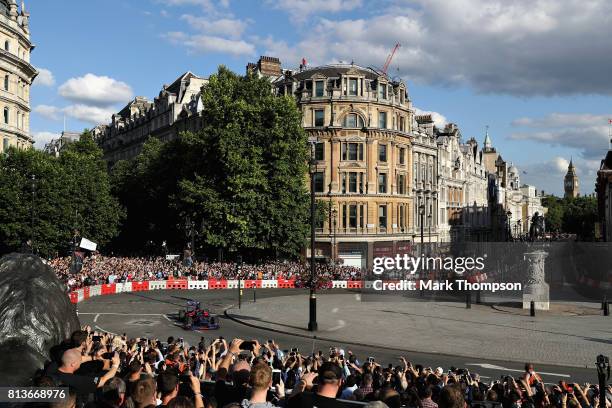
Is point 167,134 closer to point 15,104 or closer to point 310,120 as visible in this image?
point 15,104

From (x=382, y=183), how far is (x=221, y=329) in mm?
36827

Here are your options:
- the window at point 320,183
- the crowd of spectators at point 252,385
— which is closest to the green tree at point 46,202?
the window at point 320,183

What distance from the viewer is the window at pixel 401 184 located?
64812 millimetres

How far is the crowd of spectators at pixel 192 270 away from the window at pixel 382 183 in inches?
457

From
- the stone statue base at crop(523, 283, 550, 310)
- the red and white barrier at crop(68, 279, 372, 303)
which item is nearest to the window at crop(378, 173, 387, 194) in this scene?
the red and white barrier at crop(68, 279, 372, 303)

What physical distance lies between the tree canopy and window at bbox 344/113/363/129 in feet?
29.3

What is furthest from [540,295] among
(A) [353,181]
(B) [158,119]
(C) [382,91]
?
(B) [158,119]

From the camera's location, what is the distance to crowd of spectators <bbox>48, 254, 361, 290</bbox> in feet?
153

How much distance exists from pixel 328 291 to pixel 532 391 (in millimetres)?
35781

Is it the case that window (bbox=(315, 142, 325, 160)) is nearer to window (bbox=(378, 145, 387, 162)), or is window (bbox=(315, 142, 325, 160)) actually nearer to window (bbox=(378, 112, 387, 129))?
window (bbox=(378, 145, 387, 162))

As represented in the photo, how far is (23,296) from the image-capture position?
41.3 ft

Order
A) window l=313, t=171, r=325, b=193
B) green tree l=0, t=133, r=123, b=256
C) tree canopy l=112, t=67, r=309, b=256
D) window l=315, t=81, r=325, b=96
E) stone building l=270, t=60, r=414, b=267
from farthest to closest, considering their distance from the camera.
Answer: window l=315, t=81, r=325, b=96 → window l=313, t=171, r=325, b=193 → stone building l=270, t=60, r=414, b=267 → tree canopy l=112, t=67, r=309, b=256 → green tree l=0, t=133, r=123, b=256

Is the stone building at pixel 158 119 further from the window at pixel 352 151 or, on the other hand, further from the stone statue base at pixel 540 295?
the stone statue base at pixel 540 295

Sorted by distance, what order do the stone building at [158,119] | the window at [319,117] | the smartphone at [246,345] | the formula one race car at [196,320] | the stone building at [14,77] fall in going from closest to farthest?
the smartphone at [246,345], the formula one race car at [196,320], the stone building at [14,77], the window at [319,117], the stone building at [158,119]
